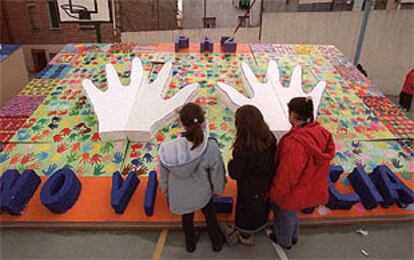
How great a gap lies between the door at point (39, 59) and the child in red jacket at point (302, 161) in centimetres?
1077

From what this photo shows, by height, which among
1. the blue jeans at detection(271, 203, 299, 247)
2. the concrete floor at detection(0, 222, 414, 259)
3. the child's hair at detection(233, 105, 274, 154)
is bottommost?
the concrete floor at detection(0, 222, 414, 259)

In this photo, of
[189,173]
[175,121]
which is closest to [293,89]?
[175,121]

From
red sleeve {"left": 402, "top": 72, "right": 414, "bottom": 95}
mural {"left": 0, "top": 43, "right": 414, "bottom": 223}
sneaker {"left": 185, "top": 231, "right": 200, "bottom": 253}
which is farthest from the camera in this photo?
red sleeve {"left": 402, "top": 72, "right": 414, "bottom": 95}

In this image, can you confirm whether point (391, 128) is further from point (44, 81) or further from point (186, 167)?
point (44, 81)

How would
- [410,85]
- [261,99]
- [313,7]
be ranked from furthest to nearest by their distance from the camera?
1. [313,7]
2. [410,85]
3. [261,99]

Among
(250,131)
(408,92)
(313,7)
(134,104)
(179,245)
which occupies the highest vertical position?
(313,7)

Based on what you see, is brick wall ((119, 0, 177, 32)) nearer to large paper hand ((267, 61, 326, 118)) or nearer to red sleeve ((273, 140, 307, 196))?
large paper hand ((267, 61, 326, 118))

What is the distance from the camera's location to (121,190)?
3.54 meters

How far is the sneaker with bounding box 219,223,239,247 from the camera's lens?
327 cm

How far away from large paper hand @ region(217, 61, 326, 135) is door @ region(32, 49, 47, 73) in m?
8.28

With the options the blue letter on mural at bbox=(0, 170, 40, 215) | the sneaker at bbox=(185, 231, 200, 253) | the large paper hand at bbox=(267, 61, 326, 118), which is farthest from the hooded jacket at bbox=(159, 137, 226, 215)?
the large paper hand at bbox=(267, 61, 326, 118)

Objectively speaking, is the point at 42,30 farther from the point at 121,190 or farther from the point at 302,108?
the point at 302,108

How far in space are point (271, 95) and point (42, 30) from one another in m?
9.01

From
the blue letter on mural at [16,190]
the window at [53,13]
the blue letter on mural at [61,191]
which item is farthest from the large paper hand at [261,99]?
the window at [53,13]
